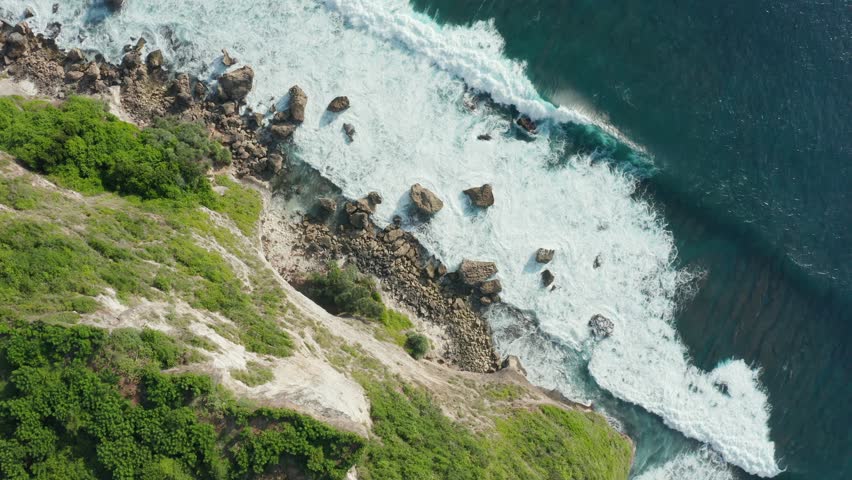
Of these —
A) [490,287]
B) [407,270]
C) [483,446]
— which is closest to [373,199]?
[407,270]

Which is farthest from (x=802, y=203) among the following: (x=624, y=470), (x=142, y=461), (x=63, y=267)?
(x=63, y=267)

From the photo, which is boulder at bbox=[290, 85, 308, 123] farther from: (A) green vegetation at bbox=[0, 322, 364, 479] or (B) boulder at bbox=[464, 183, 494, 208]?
(A) green vegetation at bbox=[0, 322, 364, 479]

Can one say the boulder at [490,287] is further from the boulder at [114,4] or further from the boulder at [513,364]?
the boulder at [114,4]

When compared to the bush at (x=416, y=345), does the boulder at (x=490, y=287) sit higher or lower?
higher

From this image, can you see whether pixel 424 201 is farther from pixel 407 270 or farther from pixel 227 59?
pixel 227 59

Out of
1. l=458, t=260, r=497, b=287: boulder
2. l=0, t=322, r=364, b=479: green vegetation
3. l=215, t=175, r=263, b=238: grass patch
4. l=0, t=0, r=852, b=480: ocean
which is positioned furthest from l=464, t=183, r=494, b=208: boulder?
l=0, t=322, r=364, b=479: green vegetation

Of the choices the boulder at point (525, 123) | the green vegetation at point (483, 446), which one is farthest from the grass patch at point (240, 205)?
the boulder at point (525, 123)

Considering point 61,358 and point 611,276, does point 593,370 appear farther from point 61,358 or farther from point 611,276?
point 61,358
